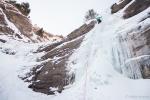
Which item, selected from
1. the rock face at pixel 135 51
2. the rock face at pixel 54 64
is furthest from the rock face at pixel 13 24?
the rock face at pixel 135 51

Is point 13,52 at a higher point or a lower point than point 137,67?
higher

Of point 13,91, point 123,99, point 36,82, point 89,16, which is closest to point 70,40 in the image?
point 36,82

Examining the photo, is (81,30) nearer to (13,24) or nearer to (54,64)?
(54,64)

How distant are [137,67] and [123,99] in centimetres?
204

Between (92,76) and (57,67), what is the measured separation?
342 centimetres

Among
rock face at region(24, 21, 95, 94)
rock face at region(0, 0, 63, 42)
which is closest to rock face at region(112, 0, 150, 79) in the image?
rock face at region(24, 21, 95, 94)

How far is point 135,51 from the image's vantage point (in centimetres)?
1142

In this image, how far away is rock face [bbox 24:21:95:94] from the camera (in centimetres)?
1294

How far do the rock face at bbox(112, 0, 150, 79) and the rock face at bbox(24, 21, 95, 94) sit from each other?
306 centimetres

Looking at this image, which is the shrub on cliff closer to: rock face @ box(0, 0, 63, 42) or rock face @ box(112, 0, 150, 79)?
rock face @ box(0, 0, 63, 42)

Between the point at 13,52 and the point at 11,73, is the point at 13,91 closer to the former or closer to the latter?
the point at 11,73

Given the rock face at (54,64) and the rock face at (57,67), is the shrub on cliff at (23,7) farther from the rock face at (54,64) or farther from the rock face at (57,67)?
the rock face at (57,67)

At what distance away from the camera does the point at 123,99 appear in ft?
31.2

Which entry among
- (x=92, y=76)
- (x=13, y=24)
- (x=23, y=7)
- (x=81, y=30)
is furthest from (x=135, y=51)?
(x=23, y=7)
